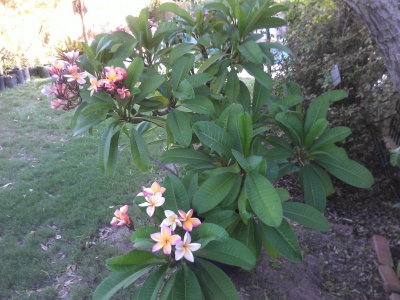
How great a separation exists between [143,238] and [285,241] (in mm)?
589

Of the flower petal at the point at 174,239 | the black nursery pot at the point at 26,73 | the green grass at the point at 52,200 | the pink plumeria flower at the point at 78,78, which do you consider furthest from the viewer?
the black nursery pot at the point at 26,73

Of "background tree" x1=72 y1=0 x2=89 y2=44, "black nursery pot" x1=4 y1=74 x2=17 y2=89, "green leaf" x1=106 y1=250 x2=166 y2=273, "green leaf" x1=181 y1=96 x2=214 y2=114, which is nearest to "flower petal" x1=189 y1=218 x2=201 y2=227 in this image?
"green leaf" x1=106 y1=250 x2=166 y2=273

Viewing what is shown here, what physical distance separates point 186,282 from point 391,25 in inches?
66.1

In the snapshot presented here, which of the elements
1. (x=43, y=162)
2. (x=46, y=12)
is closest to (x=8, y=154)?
(x=43, y=162)

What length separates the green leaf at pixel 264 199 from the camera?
41.0 inches

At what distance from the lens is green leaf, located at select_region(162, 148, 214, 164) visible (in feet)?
4.68

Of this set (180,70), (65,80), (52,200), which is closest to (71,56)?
(65,80)

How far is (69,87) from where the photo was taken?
1.42m

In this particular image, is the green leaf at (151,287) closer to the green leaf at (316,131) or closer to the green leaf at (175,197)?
the green leaf at (175,197)

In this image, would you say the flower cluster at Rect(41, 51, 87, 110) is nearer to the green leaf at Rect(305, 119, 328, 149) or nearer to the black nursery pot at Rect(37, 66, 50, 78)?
the green leaf at Rect(305, 119, 328, 149)

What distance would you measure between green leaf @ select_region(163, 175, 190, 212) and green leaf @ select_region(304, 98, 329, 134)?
0.81 metres

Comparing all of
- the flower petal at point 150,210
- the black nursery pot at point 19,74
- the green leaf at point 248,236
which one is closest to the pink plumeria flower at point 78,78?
the flower petal at point 150,210

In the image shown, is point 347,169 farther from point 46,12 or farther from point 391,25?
point 46,12

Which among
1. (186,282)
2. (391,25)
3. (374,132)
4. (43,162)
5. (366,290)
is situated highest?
(391,25)
